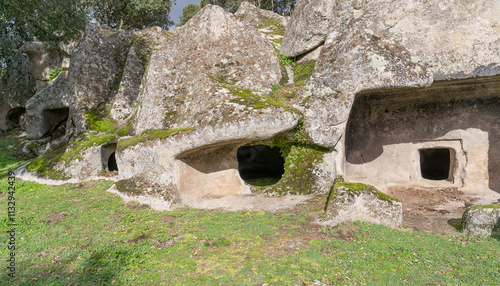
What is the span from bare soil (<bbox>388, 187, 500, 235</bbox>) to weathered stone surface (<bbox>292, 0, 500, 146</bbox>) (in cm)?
248

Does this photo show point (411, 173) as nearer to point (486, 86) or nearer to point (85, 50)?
point (486, 86)

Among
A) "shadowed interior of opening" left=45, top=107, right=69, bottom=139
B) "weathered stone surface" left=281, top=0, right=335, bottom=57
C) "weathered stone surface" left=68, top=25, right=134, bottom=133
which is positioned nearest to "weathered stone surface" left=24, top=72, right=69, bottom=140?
"shadowed interior of opening" left=45, top=107, right=69, bottom=139

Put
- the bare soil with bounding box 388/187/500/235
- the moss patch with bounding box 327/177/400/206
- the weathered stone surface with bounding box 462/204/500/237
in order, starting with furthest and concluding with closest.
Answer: the bare soil with bounding box 388/187/500/235
the moss patch with bounding box 327/177/400/206
the weathered stone surface with bounding box 462/204/500/237

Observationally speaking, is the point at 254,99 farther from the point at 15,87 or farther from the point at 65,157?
the point at 15,87

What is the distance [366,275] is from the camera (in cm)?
414

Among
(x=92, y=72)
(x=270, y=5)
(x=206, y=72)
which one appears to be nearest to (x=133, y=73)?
(x=92, y=72)

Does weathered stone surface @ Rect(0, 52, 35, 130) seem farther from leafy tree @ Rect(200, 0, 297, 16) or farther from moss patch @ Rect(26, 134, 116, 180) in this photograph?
leafy tree @ Rect(200, 0, 297, 16)

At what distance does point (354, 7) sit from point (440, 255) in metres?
6.03

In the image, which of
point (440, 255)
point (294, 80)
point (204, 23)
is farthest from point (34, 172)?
point (440, 255)

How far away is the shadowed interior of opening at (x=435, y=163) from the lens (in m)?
12.1

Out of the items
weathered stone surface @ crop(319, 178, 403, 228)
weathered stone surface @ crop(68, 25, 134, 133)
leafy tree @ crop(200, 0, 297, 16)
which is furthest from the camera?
leafy tree @ crop(200, 0, 297, 16)

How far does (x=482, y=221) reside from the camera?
17.5 ft

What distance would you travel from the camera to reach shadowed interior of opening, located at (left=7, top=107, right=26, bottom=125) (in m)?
19.2

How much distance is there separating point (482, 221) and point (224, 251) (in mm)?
4515
